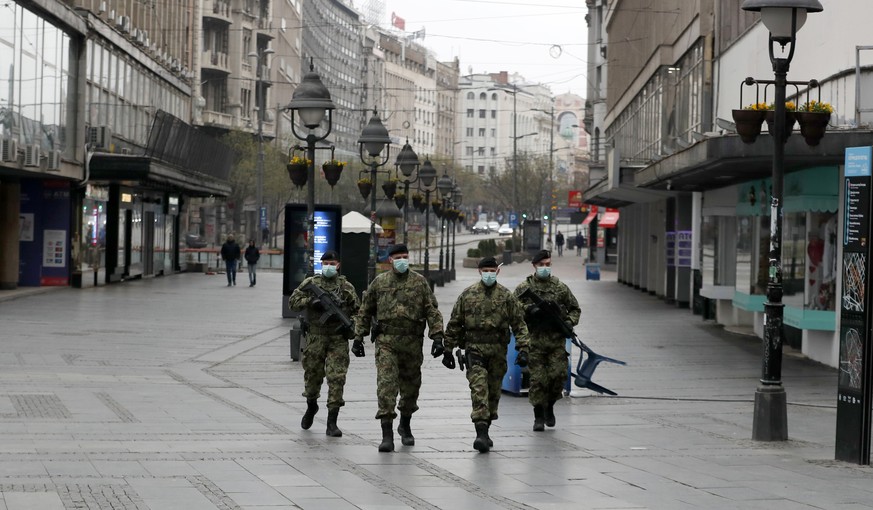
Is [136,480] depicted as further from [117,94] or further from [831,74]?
[117,94]

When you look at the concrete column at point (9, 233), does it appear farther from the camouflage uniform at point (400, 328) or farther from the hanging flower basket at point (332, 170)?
the camouflage uniform at point (400, 328)

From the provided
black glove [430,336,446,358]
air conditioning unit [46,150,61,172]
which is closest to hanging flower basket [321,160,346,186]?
air conditioning unit [46,150,61,172]

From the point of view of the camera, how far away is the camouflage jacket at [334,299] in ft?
44.7

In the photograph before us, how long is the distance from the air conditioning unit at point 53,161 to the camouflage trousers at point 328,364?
2630 cm

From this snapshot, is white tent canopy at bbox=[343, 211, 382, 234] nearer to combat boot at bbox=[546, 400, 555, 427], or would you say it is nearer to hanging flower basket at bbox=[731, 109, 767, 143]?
hanging flower basket at bbox=[731, 109, 767, 143]

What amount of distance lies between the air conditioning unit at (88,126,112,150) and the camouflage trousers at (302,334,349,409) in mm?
31434

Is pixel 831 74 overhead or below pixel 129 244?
overhead

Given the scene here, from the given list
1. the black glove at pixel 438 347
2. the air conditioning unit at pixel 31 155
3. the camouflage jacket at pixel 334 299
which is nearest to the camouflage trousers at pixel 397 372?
the black glove at pixel 438 347

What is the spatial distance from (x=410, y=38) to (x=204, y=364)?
178837 mm

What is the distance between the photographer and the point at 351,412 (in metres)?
15.8

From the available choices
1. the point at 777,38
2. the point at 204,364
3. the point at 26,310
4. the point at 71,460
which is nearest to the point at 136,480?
the point at 71,460

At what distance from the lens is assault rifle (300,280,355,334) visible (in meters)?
13.5

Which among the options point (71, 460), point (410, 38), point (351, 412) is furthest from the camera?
point (410, 38)

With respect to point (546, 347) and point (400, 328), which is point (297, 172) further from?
point (400, 328)
